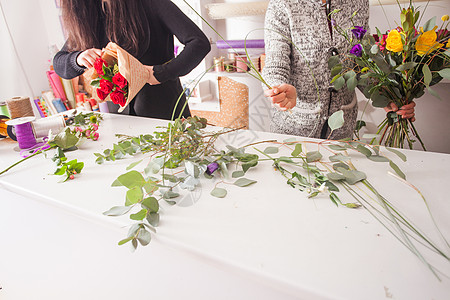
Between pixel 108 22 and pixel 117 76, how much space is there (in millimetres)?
566

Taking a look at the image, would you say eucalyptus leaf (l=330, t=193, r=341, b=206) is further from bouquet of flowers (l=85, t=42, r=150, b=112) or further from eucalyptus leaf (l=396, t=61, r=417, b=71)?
bouquet of flowers (l=85, t=42, r=150, b=112)

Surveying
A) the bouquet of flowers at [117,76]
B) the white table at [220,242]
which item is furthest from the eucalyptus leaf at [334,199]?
the bouquet of flowers at [117,76]

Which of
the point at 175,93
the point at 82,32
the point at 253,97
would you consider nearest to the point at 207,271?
the point at 175,93

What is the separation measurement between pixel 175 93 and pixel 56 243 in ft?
3.05

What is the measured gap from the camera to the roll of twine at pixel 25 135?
116 centimetres

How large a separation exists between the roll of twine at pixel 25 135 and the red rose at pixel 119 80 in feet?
1.43

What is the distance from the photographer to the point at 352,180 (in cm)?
76

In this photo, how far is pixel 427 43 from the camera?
2.58ft

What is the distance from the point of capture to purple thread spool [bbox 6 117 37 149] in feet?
3.78

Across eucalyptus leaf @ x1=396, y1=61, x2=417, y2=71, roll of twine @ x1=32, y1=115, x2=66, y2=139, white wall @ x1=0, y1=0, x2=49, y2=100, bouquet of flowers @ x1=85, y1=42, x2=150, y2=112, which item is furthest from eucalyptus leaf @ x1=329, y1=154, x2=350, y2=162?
white wall @ x1=0, y1=0, x2=49, y2=100

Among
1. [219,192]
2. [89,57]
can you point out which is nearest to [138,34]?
[89,57]

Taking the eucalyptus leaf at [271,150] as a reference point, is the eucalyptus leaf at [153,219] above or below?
below

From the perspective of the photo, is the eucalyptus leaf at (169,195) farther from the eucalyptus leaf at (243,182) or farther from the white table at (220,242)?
the eucalyptus leaf at (243,182)

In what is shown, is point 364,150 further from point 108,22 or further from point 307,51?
point 108,22
